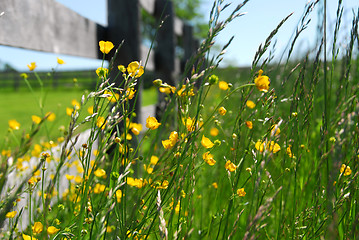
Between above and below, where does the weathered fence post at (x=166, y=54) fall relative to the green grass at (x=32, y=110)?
above

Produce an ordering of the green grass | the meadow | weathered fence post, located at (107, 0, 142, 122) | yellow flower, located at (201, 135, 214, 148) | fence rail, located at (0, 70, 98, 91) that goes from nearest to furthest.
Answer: the meadow → yellow flower, located at (201, 135, 214, 148) → the green grass → weathered fence post, located at (107, 0, 142, 122) → fence rail, located at (0, 70, 98, 91)

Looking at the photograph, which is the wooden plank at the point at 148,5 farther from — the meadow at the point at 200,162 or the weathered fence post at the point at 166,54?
the meadow at the point at 200,162

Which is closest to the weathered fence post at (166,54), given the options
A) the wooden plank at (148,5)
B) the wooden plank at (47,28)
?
the wooden plank at (148,5)

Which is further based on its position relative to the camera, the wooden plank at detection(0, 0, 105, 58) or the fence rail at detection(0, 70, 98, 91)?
the fence rail at detection(0, 70, 98, 91)

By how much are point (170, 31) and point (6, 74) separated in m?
27.8

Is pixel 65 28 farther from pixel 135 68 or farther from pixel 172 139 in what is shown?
pixel 172 139

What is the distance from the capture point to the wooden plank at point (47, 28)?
143 cm

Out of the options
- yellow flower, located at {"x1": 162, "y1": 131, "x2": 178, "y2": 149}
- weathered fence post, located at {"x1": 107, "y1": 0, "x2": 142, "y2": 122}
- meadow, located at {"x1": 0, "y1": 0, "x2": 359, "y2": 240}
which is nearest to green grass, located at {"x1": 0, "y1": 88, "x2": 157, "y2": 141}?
meadow, located at {"x1": 0, "y1": 0, "x2": 359, "y2": 240}

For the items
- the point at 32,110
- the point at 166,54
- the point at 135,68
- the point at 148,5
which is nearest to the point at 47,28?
the point at 135,68

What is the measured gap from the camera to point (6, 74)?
28.3 m

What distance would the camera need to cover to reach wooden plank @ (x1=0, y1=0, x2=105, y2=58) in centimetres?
143

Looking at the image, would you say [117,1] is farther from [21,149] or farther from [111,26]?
[21,149]

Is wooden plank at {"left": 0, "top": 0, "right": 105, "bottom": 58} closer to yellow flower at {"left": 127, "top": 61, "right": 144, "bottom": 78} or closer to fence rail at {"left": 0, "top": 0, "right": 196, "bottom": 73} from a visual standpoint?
fence rail at {"left": 0, "top": 0, "right": 196, "bottom": 73}

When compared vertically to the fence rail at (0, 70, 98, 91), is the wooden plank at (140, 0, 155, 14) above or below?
above
